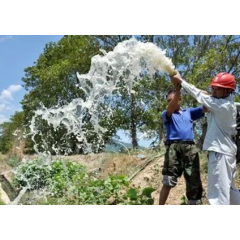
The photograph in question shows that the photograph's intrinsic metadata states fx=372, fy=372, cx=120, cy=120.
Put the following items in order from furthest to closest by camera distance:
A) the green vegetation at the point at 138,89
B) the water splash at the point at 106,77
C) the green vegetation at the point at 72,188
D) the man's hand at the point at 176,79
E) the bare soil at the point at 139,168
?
the green vegetation at the point at 138,89
the bare soil at the point at 139,168
the green vegetation at the point at 72,188
the water splash at the point at 106,77
the man's hand at the point at 176,79

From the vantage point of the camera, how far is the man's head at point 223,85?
3.51 metres

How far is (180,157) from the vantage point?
13.3 ft

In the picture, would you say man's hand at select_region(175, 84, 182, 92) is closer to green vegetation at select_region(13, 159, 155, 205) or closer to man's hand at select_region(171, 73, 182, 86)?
man's hand at select_region(171, 73, 182, 86)

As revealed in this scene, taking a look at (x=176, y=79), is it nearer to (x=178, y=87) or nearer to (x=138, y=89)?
(x=178, y=87)

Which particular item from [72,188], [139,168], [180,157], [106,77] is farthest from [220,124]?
[139,168]

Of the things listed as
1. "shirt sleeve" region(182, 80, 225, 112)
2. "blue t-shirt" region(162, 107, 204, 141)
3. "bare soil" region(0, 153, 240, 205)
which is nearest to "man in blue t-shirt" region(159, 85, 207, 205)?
"blue t-shirt" region(162, 107, 204, 141)

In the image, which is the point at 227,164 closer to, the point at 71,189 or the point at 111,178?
the point at 111,178

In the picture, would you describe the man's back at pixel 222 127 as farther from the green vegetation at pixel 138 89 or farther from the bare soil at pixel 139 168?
the green vegetation at pixel 138 89

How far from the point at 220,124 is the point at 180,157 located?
2.33 ft

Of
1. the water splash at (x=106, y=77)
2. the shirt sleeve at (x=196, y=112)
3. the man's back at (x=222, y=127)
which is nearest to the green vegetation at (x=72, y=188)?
the water splash at (x=106, y=77)

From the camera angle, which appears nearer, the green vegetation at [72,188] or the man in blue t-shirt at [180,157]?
the man in blue t-shirt at [180,157]

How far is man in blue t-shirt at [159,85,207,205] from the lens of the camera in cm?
401
